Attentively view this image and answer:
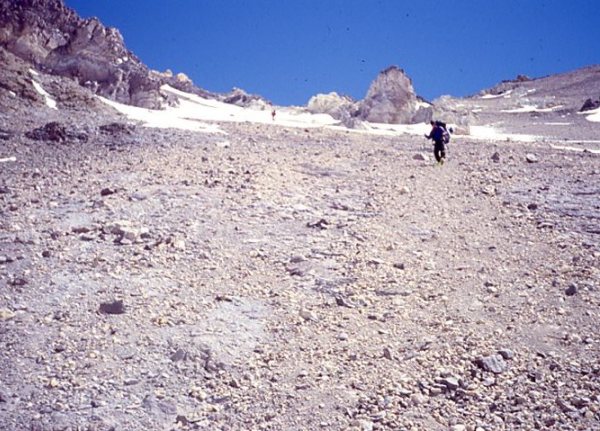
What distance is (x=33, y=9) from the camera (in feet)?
116

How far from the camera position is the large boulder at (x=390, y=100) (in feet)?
123

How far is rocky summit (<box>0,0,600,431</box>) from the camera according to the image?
4.74 m

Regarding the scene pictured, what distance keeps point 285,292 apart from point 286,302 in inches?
10.1

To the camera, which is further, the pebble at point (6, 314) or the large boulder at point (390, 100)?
the large boulder at point (390, 100)

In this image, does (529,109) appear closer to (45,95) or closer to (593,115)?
(593,115)

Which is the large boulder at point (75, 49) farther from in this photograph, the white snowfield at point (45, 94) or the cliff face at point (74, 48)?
the white snowfield at point (45, 94)

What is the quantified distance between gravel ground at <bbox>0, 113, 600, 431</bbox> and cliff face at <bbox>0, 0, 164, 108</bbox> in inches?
670

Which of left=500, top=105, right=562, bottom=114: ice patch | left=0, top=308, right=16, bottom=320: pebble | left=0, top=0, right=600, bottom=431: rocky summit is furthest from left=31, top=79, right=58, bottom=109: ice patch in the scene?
left=500, top=105, right=562, bottom=114: ice patch

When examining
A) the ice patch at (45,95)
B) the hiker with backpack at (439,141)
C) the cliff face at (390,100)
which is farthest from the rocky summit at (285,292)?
the cliff face at (390,100)

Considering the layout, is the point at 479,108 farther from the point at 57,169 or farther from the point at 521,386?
the point at 521,386

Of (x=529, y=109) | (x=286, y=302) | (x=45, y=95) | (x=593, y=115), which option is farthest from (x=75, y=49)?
(x=529, y=109)

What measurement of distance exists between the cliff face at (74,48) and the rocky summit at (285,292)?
14.9 m

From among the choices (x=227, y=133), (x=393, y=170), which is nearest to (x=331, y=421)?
(x=393, y=170)

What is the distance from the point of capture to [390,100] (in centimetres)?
3791
